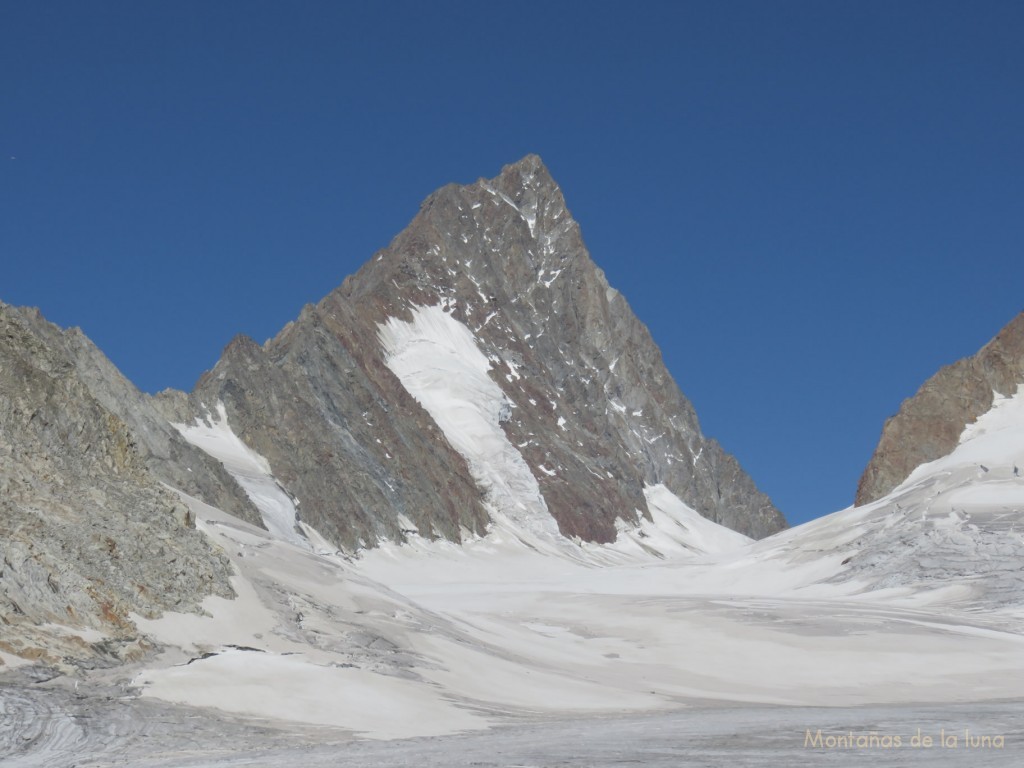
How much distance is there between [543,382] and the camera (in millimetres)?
170250

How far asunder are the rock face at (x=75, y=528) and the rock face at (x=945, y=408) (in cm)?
7856

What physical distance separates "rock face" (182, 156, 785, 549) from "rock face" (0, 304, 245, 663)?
61873mm

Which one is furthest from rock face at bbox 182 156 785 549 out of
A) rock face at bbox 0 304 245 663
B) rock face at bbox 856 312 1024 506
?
rock face at bbox 0 304 245 663

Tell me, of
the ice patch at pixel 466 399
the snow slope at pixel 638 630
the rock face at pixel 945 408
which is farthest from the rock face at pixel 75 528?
the ice patch at pixel 466 399

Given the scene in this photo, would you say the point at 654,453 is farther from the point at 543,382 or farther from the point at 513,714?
the point at 513,714

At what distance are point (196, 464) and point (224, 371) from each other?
2685cm

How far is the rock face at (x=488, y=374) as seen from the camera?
101812 mm

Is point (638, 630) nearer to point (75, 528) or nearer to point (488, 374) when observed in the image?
point (75, 528)

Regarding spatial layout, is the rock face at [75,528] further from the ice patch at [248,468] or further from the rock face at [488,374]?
the rock face at [488,374]

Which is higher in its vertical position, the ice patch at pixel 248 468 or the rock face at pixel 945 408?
the rock face at pixel 945 408

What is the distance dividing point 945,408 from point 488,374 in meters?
67.0

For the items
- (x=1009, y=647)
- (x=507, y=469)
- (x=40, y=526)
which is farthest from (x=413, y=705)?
(x=507, y=469)

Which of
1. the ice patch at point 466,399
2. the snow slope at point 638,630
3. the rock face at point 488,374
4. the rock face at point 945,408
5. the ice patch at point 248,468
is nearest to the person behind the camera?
the snow slope at point 638,630

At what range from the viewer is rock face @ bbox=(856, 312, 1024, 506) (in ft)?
327
